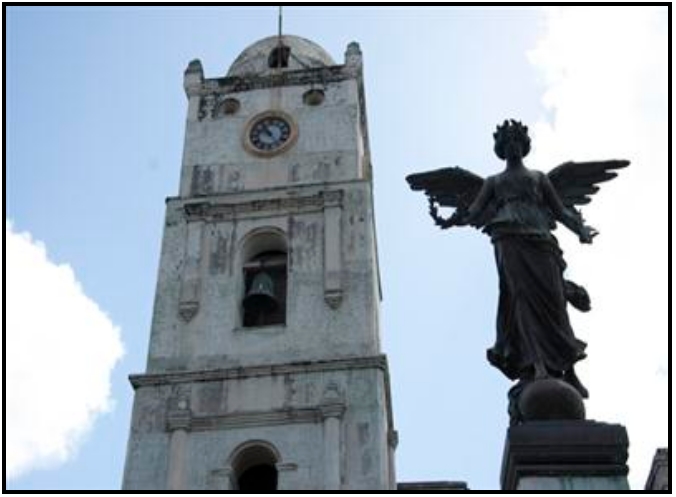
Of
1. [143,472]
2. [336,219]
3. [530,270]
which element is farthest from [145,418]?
[530,270]

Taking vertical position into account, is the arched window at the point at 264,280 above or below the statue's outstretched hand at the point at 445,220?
above

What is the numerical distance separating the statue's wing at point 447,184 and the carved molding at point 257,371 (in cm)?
1164

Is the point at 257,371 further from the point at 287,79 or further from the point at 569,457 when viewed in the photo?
the point at 569,457

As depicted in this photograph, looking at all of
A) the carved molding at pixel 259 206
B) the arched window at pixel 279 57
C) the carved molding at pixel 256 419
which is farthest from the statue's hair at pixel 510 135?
the arched window at pixel 279 57

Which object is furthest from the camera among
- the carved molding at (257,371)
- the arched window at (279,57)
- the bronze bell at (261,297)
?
the arched window at (279,57)

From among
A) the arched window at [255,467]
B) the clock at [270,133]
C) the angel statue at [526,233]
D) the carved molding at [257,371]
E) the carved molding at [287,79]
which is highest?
the carved molding at [287,79]

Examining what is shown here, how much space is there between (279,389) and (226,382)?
38.7 inches

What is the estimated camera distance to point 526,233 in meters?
6.04

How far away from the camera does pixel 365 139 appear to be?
82.0ft

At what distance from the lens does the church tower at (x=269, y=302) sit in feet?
56.9

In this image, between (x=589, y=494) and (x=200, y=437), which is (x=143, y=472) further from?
(x=589, y=494)

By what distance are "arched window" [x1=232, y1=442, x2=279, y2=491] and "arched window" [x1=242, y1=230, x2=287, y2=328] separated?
8.88 ft

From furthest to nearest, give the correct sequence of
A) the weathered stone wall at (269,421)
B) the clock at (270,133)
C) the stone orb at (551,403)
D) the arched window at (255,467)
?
the clock at (270,133) < the arched window at (255,467) < the weathered stone wall at (269,421) < the stone orb at (551,403)

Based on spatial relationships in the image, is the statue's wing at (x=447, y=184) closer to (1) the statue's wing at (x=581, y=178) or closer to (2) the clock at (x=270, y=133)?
(1) the statue's wing at (x=581, y=178)
